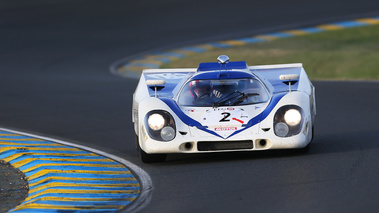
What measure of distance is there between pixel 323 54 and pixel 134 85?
18.7 ft

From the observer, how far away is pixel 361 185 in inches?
307

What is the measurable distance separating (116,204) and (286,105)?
2.71 metres

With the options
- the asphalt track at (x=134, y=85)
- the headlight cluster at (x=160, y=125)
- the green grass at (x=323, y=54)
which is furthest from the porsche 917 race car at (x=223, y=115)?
the green grass at (x=323, y=54)

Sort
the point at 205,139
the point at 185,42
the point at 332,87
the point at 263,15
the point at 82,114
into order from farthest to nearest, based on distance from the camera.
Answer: the point at 263,15
the point at 185,42
the point at 332,87
the point at 82,114
the point at 205,139

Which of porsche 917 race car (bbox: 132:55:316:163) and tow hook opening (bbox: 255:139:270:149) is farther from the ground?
porsche 917 race car (bbox: 132:55:316:163)

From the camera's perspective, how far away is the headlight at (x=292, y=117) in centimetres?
949

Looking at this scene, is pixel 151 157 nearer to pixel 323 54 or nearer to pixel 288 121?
pixel 288 121

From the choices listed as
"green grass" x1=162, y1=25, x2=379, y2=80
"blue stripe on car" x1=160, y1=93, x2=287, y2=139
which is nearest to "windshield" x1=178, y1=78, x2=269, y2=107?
"blue stripe on car" x1=160, y1=93, x2=287, y2=139

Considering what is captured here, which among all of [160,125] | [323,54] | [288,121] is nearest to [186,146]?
[160,125]

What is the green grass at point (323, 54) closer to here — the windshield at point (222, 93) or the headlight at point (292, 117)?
the windshield at point (222, 93)

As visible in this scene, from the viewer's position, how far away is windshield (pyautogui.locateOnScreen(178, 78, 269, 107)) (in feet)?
32.6

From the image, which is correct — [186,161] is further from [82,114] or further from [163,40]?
[163,40]

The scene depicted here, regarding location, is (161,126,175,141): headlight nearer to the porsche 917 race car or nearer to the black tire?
the porsche 917 race car

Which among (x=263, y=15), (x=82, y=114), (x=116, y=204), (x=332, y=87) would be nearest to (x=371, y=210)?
(x=116, y=204)
